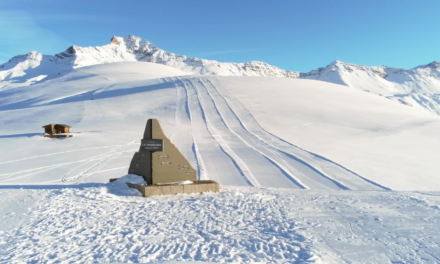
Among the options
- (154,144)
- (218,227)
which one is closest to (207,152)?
(154,144)

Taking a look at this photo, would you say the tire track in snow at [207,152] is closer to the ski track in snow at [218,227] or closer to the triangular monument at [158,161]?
the triangular monument at [158,161]

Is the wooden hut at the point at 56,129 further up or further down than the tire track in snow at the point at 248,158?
further up

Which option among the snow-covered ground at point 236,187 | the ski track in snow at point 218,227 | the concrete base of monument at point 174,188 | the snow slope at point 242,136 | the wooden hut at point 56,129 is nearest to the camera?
the ski track in snow at point 218,227

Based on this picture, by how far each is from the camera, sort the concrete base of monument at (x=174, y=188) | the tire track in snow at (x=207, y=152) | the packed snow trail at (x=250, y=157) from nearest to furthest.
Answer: the concrete base of monument at (x=174, y=188), the packed snow trail at (x=250, y=157), the tire track in snow at (x=207, y=152)

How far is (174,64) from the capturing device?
197250 mm

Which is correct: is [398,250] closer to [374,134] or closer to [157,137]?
[157,137]

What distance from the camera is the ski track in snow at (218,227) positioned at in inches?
203

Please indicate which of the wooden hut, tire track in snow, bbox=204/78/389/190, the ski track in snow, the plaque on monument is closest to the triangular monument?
the plaque on monument

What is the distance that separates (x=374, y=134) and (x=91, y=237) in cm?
2079

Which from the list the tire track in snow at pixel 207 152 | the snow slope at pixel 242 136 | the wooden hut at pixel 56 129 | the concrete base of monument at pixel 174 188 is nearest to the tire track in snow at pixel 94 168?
the snow slope at pixel 242 136

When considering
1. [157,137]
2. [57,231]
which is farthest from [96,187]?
[57,231]

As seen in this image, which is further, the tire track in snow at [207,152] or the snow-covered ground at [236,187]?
the tire track in snow at [207,152]

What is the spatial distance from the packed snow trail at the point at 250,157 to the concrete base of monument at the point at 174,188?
2.09 m

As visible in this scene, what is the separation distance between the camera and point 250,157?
16.0 m
